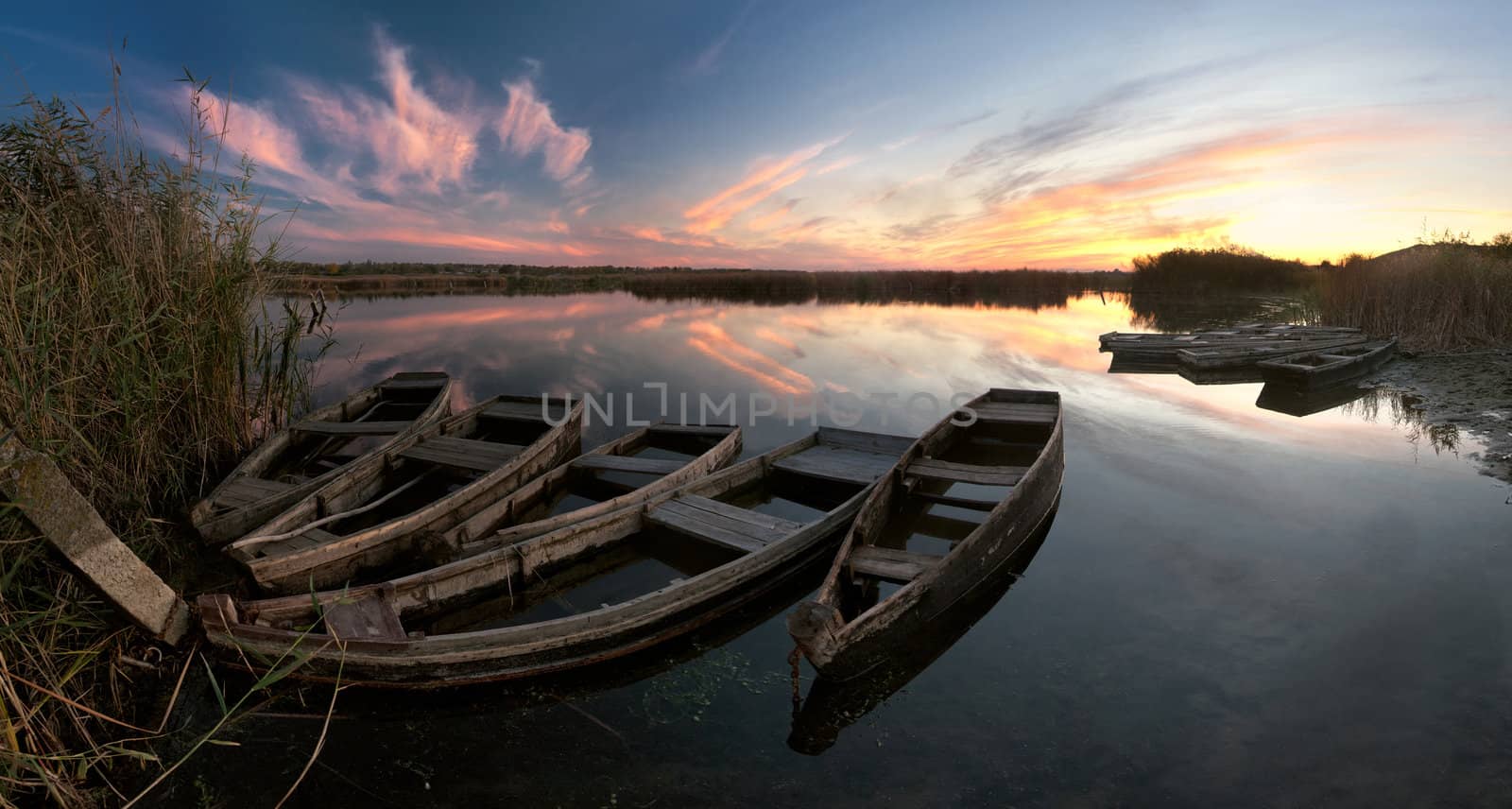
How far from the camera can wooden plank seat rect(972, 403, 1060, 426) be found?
8681 millimetres

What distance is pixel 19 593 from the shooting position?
3.16 metres

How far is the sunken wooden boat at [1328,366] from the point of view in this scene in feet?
45.0

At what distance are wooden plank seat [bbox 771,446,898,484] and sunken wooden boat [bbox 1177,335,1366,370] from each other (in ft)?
41.5

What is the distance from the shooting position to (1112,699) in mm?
4203

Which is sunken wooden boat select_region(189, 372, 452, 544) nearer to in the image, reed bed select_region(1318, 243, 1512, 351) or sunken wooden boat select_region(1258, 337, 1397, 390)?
sunken wooden boat select_region(1258, 337, 1397, 390)

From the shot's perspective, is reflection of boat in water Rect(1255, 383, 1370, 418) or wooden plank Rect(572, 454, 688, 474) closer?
wooden plank Rect(572, 454, 688, 474)

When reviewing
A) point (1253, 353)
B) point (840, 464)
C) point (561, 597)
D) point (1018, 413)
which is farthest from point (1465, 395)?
point (561, 597)

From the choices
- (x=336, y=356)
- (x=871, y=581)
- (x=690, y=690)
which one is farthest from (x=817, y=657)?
→ (x=336, y=356)

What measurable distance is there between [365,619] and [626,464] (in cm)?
375

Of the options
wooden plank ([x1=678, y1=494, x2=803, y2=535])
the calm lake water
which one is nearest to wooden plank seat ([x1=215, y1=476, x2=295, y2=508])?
the calm lake water

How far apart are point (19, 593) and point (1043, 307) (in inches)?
1732

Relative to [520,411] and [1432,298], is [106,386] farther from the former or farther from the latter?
[1432,298]

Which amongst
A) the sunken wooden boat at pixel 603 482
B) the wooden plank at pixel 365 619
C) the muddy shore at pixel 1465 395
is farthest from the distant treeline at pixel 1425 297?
the wooden plank at pixel 365 619

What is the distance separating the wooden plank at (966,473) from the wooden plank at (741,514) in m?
1.62
